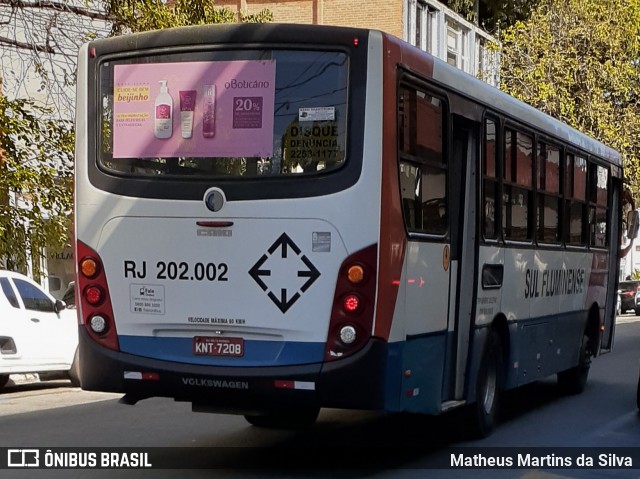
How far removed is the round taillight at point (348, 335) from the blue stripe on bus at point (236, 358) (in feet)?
0.50

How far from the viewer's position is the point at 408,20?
41.2m

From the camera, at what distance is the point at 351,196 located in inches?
342

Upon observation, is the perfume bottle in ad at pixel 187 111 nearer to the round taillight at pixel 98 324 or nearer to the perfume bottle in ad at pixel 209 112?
the perfume bottle in ad at pixel 209 112

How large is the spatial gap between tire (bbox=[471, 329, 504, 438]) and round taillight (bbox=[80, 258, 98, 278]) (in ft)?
12.2

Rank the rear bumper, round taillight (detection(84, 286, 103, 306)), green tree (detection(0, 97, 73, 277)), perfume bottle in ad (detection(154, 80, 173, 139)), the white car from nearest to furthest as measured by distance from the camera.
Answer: the rear bumper
perfume bottle in ad (detection(154, 80, 173, 139))
round taillight (detection(84, 286, 103, 306))
the white car
green tree (detection(0, 97, 73, 277))

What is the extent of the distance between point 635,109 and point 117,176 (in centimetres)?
3367

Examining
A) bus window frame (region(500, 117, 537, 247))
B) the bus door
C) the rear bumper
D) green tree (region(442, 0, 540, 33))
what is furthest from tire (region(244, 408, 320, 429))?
green tree (region(442, 0, 540, 33))

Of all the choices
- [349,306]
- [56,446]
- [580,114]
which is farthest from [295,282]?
[580,114]

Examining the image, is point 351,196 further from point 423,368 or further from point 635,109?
point 635,109

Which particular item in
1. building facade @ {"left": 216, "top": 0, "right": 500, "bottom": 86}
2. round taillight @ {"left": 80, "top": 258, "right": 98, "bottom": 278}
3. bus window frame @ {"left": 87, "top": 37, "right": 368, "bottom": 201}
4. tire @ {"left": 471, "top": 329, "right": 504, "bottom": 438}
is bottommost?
tire @ {"left": 471, "top": 329, "right": 504, "bottom": 438}

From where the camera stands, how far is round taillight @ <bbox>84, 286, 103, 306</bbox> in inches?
368

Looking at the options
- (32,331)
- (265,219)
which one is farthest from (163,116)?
(32,331)

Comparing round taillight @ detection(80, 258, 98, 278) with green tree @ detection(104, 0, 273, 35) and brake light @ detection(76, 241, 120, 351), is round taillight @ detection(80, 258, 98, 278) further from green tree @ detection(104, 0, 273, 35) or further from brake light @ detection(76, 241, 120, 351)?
green tree @ detection(104, 0, 273, 35)

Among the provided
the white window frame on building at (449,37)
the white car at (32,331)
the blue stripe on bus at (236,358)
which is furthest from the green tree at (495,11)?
the blue stripe on bus at (236,358)
